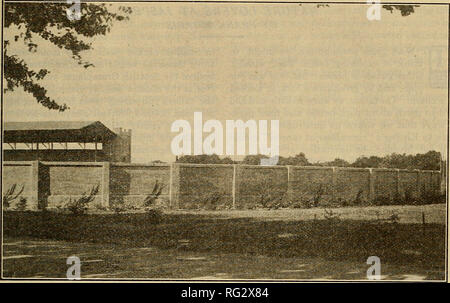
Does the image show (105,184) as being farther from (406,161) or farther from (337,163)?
(406,161)

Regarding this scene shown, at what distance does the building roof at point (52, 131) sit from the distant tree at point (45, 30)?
235 millimetres

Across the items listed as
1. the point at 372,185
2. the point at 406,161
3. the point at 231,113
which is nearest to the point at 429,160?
the point at 406,161

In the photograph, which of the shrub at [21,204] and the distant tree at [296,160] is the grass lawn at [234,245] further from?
the distant tree at [296,160]

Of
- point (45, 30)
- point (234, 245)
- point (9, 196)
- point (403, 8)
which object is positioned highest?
point (403, 8)

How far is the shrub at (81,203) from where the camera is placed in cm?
650

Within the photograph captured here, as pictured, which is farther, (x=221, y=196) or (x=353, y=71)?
(x=221, y=196)

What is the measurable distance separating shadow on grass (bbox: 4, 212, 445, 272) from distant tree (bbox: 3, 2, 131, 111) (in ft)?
4.76

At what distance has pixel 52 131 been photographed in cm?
622

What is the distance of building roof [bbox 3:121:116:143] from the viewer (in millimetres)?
6070

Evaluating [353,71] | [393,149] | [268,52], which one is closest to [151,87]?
[268,52]

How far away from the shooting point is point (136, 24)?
6.07 metres

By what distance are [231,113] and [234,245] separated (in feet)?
5.19

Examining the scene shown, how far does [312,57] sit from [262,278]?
2634 mm
